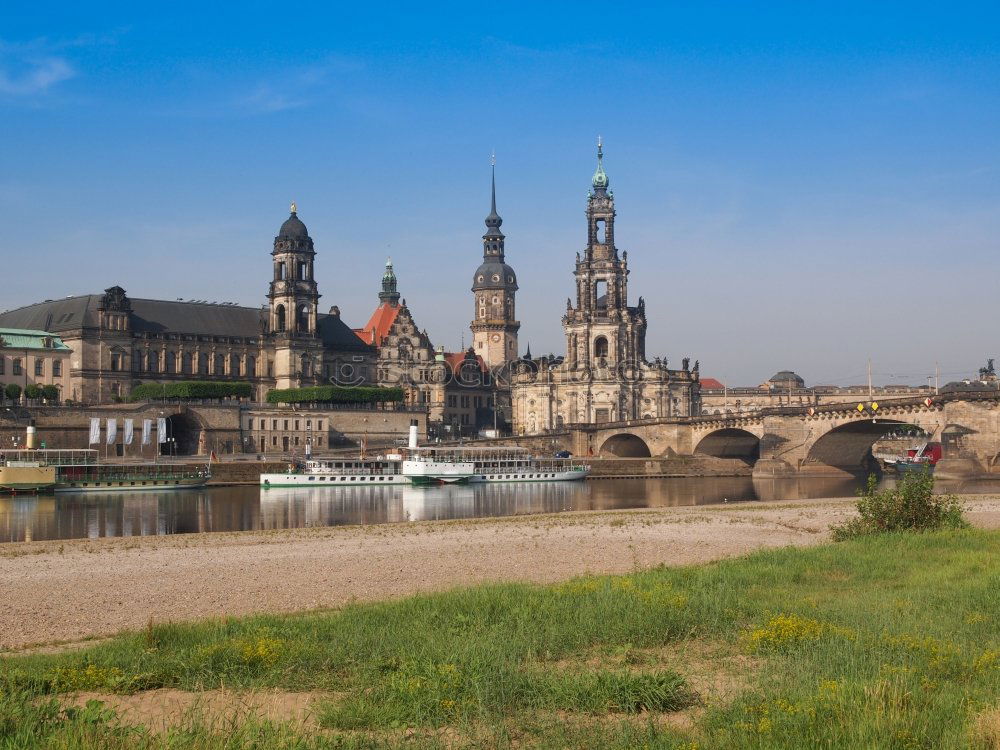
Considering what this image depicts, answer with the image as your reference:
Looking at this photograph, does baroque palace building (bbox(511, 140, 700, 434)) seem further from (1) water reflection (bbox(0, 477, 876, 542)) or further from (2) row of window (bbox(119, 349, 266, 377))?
(1) water reflection (bbox(0, 477, 876, 542))

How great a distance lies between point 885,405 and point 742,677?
2622 inches

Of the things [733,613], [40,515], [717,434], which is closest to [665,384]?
[717,434]

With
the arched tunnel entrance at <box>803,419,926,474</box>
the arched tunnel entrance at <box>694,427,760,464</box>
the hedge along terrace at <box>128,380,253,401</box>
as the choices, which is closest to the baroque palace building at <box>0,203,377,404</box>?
the hedge along terrace at <box>128,380,253,401</box>

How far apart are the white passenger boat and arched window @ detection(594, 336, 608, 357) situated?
42059mm

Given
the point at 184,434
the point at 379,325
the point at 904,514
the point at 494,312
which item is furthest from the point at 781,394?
the point at 904,514

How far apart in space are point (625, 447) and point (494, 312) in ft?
157

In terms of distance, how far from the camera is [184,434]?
95.4 metres

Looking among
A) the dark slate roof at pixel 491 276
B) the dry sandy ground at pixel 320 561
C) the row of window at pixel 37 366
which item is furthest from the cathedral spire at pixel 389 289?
the dry sandy ground at pixel 320 561

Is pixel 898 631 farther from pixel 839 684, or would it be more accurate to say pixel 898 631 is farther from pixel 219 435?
pixel 219 435

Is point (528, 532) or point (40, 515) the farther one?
point (40, 515)

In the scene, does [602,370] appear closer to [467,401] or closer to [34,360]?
[467,401]

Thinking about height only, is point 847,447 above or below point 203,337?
below

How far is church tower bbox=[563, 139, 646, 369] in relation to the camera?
126250mm

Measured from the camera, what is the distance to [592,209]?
132 meters
